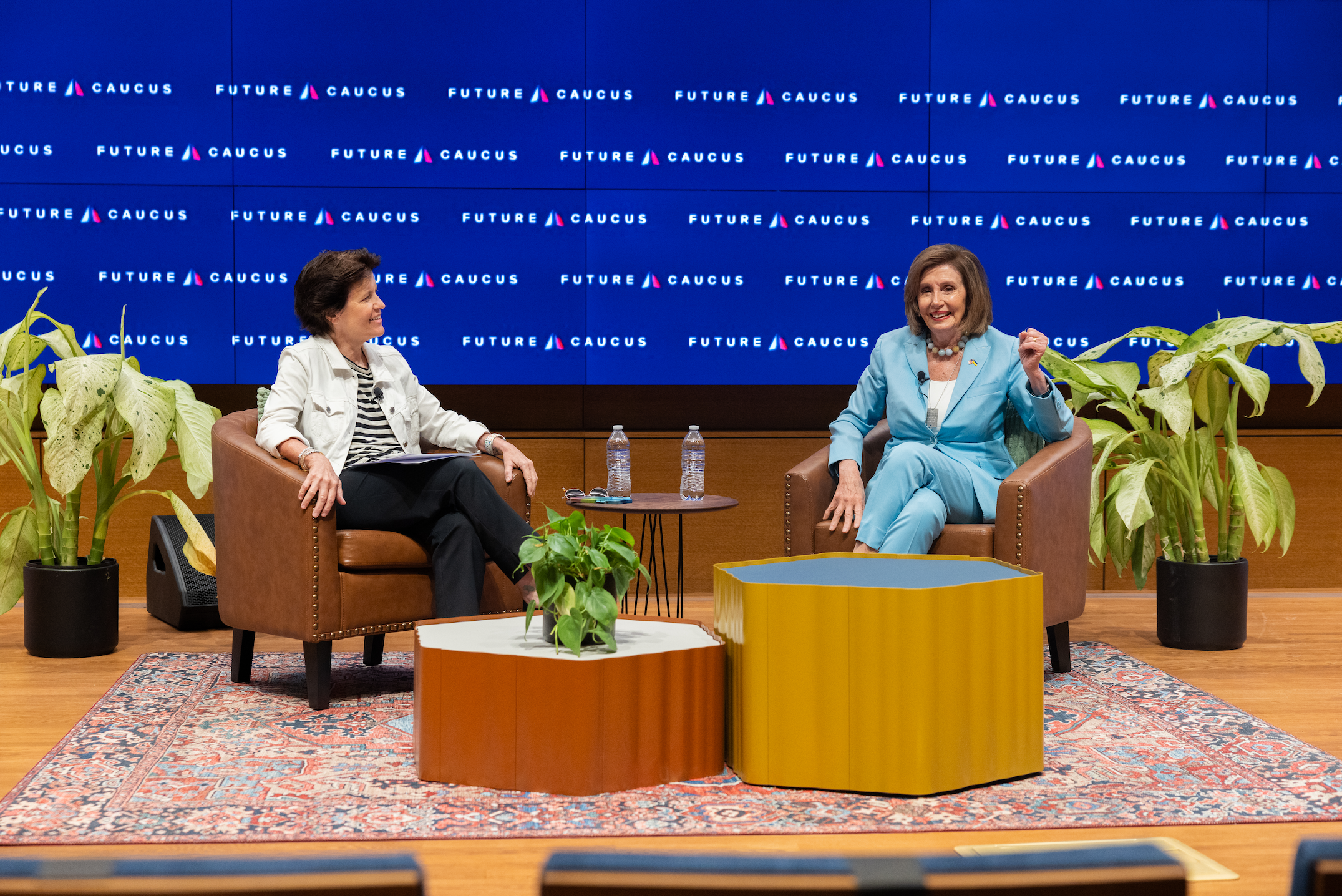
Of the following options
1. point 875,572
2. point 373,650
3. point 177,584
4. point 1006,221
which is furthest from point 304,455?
point 1006,221

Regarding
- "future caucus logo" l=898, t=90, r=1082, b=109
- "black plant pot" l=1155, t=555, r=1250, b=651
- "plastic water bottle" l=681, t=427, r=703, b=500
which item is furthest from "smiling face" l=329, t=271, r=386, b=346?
"black plant pot" l=1155, t=555, r=1250, b=651

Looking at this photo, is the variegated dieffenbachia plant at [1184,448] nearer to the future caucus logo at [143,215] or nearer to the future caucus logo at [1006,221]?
the future caucus logo at [1006,221]

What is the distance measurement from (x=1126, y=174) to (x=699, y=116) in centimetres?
170

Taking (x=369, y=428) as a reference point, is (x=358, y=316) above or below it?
above

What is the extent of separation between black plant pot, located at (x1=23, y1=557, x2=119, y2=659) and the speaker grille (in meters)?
0.36

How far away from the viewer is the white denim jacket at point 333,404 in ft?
10.4

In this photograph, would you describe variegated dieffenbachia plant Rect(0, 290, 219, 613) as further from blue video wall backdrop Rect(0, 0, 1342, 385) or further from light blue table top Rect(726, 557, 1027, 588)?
light blue table top Rect(726, 557, 1027, 588)

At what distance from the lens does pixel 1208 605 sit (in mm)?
3670

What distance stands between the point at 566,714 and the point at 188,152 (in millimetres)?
Answer: 3183

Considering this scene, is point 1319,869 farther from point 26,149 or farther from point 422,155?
point 26,149

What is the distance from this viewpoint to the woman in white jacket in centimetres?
304

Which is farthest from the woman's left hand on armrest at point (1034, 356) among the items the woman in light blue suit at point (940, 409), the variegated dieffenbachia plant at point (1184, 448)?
the variegated dieffenbachia plant at point (1184, 448)

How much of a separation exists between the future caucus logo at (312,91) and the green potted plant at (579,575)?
107 inches

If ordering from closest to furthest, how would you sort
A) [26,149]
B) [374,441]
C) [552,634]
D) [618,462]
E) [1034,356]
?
[552,634] → [1034,356] → [374,441] → [618,462] → [26,149]
